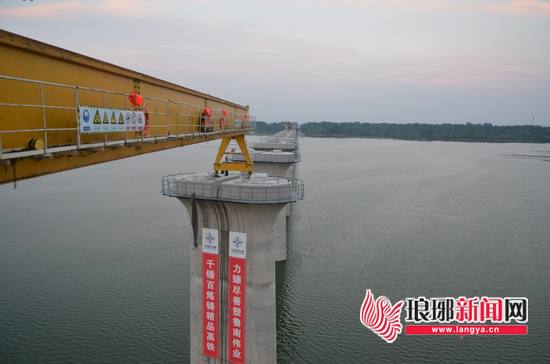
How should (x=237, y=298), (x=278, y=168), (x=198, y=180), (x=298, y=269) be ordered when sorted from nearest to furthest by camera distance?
(x=237, y=298) → (x=198, y=180) → (x=298, y=269) → (x=278, y=168)

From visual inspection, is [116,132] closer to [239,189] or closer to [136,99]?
[136,99]

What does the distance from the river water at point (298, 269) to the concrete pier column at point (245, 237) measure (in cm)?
286

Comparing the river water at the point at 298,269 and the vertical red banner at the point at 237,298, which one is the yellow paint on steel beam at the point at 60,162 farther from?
the river water at the point at 298,269

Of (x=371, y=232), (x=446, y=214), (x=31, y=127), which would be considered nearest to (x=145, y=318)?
(x=31, y=127)

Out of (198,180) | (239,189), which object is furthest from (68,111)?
(198,180)

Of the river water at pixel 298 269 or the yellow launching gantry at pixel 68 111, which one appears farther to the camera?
the river water at pixel 298 269

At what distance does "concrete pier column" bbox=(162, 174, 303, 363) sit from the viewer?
13875mm

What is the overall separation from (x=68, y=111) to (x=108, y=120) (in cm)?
80

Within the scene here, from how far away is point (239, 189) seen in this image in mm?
13742

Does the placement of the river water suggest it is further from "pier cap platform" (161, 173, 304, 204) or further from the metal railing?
the metal railing

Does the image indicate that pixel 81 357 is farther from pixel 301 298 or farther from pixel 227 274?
pixel 301 298

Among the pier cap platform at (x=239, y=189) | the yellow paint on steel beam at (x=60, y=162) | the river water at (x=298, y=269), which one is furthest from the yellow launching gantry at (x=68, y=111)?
the river water at (x=298, y=269)

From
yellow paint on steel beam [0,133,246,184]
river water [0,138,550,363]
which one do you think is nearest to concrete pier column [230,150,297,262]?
river water [0,138,550,363]

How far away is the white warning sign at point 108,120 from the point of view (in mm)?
8328
